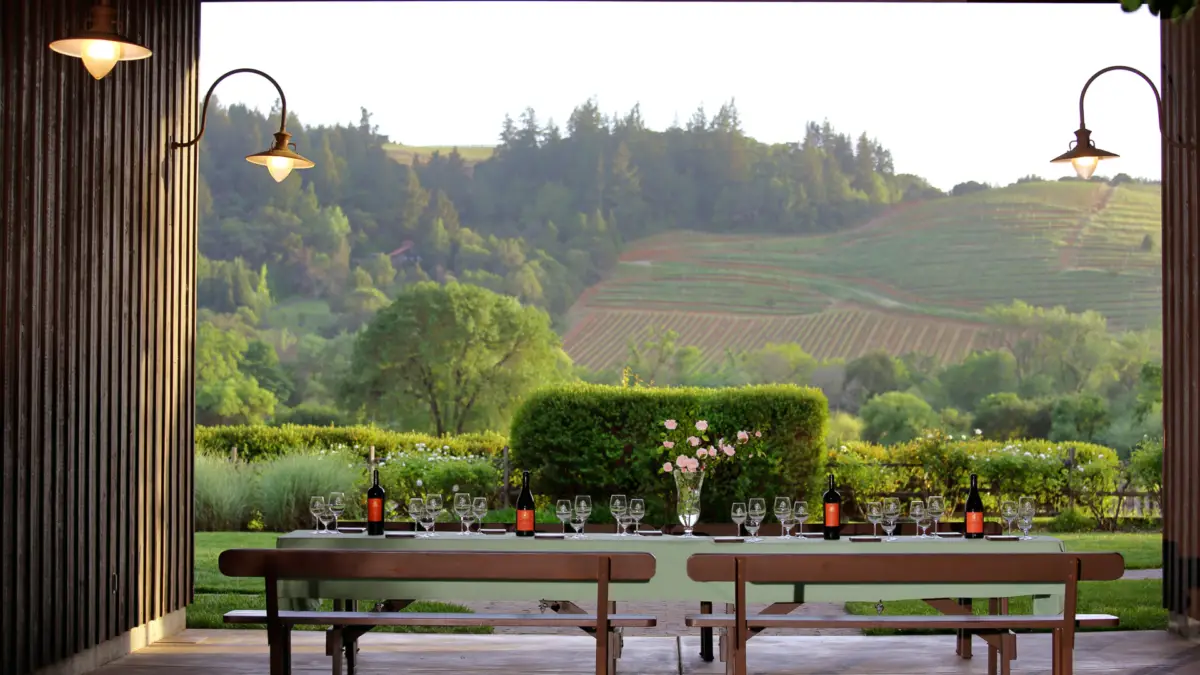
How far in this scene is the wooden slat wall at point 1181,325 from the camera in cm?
692

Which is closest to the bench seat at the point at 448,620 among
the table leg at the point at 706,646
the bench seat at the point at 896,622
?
the bench seat at the point at 896,622

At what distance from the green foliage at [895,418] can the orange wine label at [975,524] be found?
27.2 m

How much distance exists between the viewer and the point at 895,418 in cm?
3284

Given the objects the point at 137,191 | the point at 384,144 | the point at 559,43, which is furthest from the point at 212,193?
the point at 137,191

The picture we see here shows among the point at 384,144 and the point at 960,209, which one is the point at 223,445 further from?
the point at 960,209

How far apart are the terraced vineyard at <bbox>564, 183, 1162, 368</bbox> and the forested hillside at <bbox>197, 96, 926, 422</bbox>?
2.58ft

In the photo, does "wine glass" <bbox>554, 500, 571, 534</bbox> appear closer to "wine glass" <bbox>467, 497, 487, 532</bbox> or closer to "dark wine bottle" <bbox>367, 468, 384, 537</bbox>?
"wine glass" <bbox>467, 497, 487, 532</bbox>

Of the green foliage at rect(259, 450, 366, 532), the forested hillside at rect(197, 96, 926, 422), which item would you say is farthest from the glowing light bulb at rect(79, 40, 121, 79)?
the forested hillside at rect(197, 96, 926, 422)

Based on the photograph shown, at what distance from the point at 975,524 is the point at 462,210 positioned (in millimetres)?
32077

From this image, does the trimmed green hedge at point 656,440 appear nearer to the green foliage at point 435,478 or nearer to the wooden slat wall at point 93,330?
the green foliage at point 435,478

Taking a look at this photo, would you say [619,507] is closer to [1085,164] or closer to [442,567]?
[442,567]

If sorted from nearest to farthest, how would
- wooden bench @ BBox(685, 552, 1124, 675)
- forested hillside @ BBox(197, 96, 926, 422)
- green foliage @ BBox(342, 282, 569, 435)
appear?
wooden bench @ BBox(685, 552, 1124, 675) < green foliage @ BBox(342, 282, 569, 435) < forested hillside @ BBox(197, 96, 926, 422)

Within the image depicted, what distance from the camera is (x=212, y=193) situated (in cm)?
3544

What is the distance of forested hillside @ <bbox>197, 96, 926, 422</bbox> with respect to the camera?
3500cm
